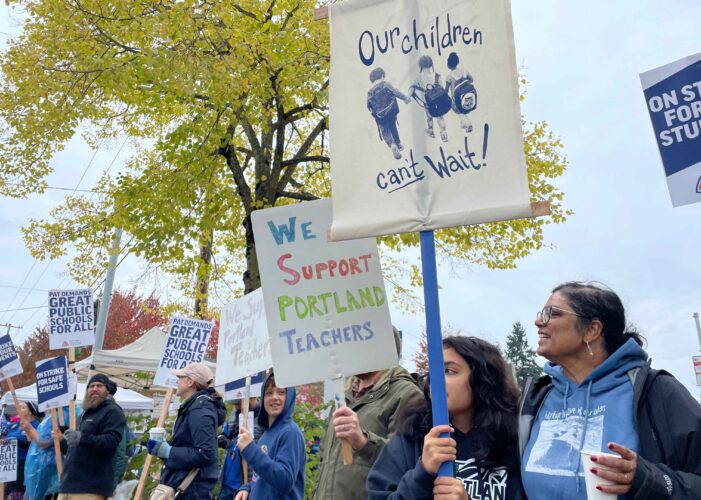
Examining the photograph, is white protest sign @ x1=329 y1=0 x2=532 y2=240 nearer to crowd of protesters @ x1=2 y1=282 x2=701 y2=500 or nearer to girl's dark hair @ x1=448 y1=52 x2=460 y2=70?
girl's dark hair @ x1=448 y1=52 x2=460 y2=70

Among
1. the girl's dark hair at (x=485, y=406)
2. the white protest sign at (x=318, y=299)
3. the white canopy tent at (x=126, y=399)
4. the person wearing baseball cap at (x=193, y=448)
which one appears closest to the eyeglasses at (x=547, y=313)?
the girl's dark hair at (x=485, y=406)

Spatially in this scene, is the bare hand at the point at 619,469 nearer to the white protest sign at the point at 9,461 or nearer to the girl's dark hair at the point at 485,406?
the girl's dark hair at the point at 485,406

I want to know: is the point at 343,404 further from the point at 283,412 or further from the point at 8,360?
the point at 8,360

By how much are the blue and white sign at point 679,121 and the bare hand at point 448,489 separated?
1.87 meters

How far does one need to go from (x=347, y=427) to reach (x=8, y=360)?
23.3 feet

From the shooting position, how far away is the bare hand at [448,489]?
2.33m

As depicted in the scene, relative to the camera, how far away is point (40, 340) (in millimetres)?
40062

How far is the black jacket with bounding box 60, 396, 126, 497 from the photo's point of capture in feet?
20.6

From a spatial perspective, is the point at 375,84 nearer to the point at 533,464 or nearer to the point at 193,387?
the point at 533,464

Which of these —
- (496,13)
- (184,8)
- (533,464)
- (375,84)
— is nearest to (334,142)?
(375,84)

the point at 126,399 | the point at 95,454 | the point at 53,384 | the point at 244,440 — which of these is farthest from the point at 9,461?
the point at 126,399

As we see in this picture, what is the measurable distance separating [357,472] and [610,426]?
1.46 meters

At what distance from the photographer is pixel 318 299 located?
3615mm

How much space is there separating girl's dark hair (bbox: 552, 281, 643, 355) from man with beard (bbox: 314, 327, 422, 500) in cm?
101
